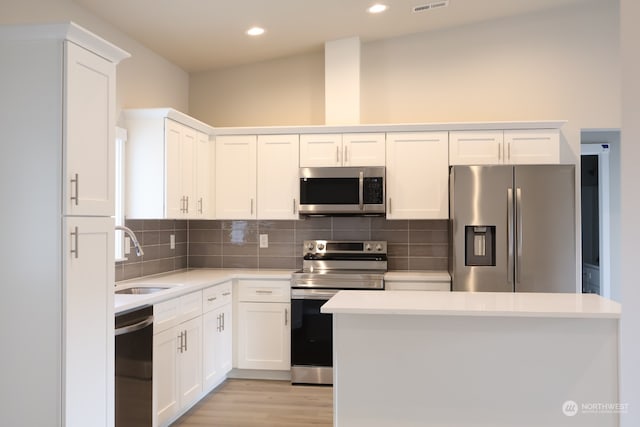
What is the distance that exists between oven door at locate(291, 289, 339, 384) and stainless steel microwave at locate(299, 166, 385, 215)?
0.72 meters

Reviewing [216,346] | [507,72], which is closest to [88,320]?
[216,346]

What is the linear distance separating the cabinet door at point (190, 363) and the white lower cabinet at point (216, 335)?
Result: 3.6 inches

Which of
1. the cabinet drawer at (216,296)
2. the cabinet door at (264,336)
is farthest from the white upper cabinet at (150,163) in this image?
the cabinet door at (264,336)

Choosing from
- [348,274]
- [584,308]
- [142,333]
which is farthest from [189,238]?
[584,308]

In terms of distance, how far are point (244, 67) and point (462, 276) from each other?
2.86 meters

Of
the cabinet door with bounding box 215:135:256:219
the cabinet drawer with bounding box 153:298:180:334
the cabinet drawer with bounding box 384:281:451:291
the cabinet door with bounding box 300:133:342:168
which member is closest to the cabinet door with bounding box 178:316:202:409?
the cabinet drawer with bounding box 153:298:180:334

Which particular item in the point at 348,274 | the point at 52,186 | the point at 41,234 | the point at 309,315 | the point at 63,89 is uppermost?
the point at 63,89

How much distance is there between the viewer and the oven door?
14.7ft

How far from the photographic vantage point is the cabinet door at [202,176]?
15.1ft

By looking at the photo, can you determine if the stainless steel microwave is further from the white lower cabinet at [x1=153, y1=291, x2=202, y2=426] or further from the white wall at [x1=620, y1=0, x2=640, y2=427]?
the white wall at [x1=620, y1=0, x2=640, y2=427]

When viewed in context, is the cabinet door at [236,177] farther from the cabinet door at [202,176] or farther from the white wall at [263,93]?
the white wall at [263,93]

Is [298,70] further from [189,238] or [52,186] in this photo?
[52,186]

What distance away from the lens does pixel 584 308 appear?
8.25ft

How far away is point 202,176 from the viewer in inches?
185
